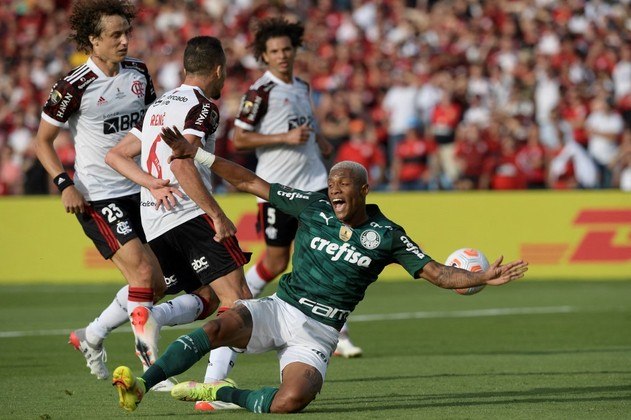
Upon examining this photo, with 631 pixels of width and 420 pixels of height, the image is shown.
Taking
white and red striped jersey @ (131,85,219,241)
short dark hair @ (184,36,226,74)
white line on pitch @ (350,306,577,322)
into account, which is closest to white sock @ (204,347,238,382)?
white and red striped jersey @ (131,85,219,241)

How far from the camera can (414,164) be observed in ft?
71.7

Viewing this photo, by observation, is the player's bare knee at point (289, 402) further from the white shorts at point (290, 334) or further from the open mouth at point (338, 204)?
the open mouth at point (338, 204)

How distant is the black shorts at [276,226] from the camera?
12.2 m

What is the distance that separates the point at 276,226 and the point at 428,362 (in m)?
2.35

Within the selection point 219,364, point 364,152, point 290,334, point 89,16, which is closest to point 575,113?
point 364,152

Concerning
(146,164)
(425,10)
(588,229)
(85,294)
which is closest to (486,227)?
(588,229)

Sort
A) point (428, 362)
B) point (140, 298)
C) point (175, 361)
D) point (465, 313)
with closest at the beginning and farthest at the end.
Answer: point (175, 361), point (140, 298), point (428, 362), point (465, 313)

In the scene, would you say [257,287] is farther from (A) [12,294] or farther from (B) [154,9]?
(B) [154,9]

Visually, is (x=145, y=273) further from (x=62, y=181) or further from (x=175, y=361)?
(x=175, y=361)

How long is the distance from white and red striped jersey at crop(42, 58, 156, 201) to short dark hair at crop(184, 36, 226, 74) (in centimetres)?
95

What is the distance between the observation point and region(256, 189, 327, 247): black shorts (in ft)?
39.9

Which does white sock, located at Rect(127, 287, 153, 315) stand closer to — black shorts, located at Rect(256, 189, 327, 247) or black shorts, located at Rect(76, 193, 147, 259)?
black shorts, located at Rect(76, 193, 147, 259)

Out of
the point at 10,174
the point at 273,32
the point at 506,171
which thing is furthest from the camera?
the point at 10,174

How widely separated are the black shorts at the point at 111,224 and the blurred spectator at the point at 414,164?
12786 mm
